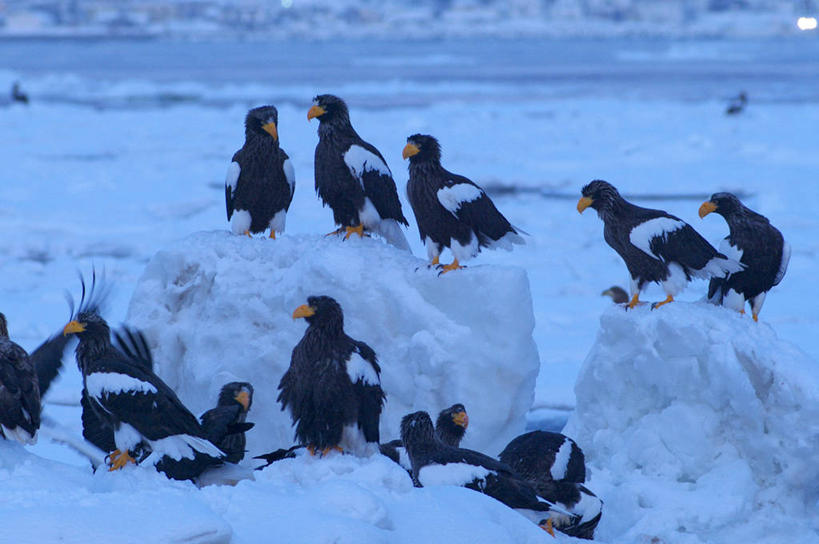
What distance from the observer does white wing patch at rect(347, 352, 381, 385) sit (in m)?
4.38

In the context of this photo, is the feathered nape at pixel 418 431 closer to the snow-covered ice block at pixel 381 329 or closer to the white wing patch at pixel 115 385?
the snow-covered ice block at pixel 381 329

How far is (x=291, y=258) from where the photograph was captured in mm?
5680

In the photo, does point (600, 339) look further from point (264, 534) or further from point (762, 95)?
point (762, 95)

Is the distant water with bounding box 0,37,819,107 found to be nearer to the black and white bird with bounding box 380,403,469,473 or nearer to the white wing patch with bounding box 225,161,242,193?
the white wing patch with bounding box 225,161,242,193

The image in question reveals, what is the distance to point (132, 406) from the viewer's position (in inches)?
165

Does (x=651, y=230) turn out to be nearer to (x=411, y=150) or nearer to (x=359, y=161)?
(x=411, y=150)

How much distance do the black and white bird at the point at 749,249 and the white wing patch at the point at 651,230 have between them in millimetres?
207

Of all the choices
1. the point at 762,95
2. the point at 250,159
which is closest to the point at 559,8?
the point at 762,95

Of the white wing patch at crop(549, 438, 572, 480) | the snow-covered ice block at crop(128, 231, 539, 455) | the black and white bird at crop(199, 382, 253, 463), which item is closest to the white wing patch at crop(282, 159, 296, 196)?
the snow-covered ice block at crop(128, 231, 539, 455)

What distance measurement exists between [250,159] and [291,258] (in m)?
0.59

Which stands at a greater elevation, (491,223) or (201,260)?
(491,223)

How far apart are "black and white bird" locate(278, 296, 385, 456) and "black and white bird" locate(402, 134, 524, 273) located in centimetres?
112

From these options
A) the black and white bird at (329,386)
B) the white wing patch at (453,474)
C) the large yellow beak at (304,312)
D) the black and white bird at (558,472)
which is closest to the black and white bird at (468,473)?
the white wing patch at (453,474)

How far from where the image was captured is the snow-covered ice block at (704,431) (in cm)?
488
